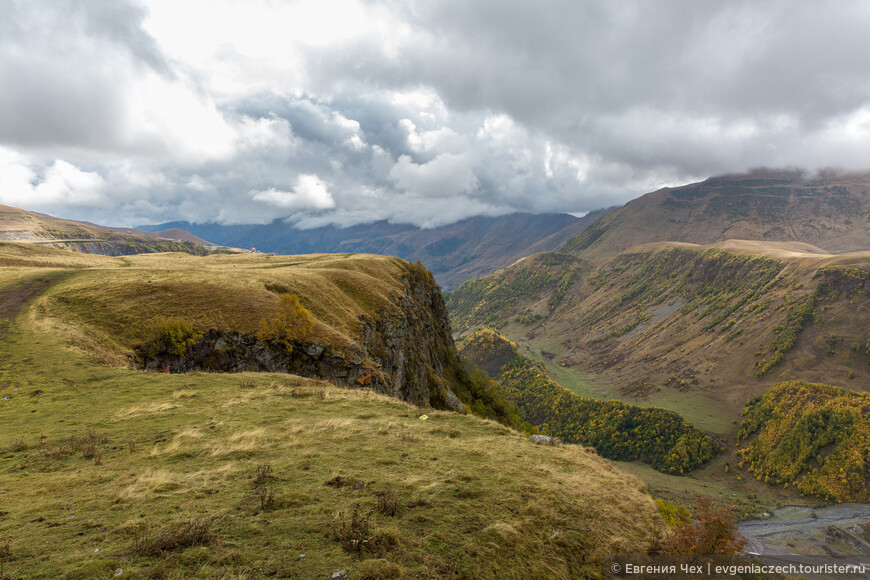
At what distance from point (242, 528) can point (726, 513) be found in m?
17.4

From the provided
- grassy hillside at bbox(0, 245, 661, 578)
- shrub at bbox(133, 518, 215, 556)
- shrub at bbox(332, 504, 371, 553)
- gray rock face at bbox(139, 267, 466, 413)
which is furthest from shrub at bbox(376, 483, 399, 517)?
gray rock face at bbox(139, 267, 466, 413)

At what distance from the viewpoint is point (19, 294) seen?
1596 inches

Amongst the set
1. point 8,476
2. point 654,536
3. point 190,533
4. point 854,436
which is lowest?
point 854,436

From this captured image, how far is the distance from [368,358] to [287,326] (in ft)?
37.9

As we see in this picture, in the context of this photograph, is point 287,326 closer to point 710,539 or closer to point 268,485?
point 268,485

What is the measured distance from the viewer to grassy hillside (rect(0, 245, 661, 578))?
30.5ft

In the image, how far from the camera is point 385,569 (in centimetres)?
904

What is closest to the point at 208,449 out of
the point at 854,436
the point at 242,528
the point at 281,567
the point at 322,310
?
the point at 242,528

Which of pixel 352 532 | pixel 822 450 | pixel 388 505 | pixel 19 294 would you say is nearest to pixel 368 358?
pixel 388 505

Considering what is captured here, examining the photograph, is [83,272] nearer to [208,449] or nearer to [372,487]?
[208,449]

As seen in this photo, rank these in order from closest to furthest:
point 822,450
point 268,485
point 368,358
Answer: point 268,485 < point 368,358 < point 822,450

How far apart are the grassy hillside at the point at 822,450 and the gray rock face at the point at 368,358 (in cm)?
21280

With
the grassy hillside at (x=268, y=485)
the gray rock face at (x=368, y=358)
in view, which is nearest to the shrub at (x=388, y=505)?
the grassy hillside at (x=268, y=485)

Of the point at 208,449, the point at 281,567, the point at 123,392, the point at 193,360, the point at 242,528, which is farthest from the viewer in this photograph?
the point at 193,360
